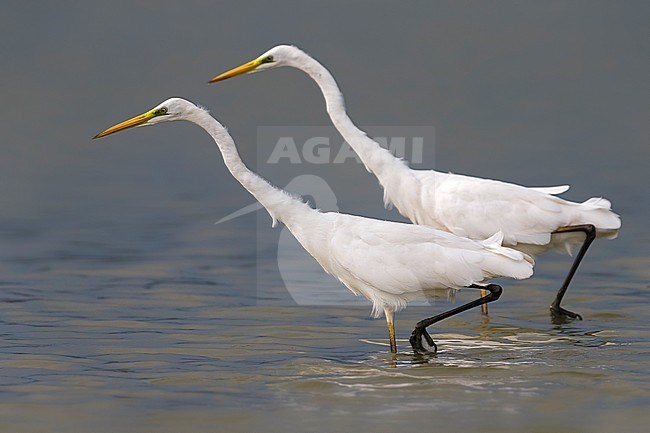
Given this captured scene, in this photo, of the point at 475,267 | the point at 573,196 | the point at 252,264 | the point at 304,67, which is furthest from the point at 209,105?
the point at 475,267

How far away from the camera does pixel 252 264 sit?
43.9 ft

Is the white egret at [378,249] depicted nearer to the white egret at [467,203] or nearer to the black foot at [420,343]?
the black foot at [420,343]

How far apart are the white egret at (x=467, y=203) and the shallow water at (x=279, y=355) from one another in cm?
70

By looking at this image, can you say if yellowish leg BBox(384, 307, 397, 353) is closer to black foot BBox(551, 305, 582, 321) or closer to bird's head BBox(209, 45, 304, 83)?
black foot BBox(551, 305, 582, 321)

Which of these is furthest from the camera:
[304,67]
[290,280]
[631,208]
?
[631,208]

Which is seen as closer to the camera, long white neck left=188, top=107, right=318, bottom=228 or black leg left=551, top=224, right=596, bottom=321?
long white neck left=188, top=107, right=318, bottom=228

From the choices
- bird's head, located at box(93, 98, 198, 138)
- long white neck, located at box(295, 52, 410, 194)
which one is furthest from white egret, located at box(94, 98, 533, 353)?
long white neck, located at box(295, 52, 410, 194)

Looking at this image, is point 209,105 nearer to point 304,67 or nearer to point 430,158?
point 430,158

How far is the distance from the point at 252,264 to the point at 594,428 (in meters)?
6.57

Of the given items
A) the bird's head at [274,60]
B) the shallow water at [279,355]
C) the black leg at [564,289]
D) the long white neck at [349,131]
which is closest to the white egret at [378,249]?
the shallow water at [279,355]

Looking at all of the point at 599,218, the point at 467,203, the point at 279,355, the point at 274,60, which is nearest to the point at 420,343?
the point at 279,355

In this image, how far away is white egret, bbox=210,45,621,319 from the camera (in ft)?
32.8

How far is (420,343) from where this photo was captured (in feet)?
29.5

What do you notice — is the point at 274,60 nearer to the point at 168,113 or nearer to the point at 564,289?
the point at 168,113
